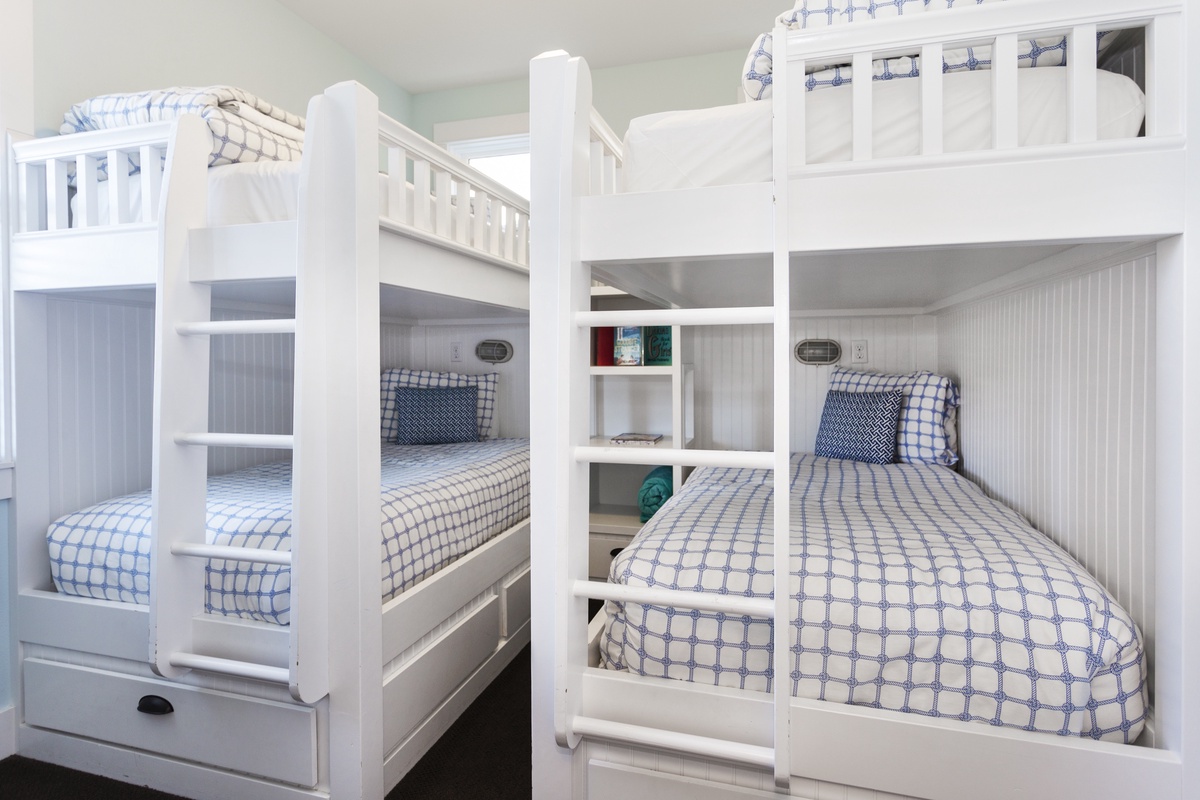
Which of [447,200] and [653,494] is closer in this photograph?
[447,200]

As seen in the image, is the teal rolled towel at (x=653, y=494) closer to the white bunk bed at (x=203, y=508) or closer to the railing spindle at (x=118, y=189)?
the white bunk bed at (x=203, y=508)

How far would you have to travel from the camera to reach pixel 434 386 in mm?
3309

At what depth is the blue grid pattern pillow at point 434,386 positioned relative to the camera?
323 centimetres

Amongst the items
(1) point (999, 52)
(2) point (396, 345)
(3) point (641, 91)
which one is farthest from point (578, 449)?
(3) point (641, 91)

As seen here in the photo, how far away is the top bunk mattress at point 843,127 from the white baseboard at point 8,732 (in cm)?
214

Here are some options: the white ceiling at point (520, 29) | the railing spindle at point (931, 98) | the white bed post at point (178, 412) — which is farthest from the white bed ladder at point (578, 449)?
the white ceiling at point (520, 29)

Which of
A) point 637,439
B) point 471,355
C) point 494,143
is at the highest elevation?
point 494,143

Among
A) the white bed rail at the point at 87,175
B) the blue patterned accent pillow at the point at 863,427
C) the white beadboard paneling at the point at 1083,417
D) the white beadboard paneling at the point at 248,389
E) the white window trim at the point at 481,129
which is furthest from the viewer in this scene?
the white window trim at the point at 481,129

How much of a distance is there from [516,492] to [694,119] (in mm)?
1685

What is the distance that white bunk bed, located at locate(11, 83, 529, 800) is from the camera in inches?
55.5

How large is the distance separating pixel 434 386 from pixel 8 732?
1976 mm

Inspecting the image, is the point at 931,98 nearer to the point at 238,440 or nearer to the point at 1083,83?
the point at 1083,83

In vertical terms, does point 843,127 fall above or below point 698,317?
above

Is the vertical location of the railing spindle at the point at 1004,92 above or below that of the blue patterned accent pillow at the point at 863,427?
above
